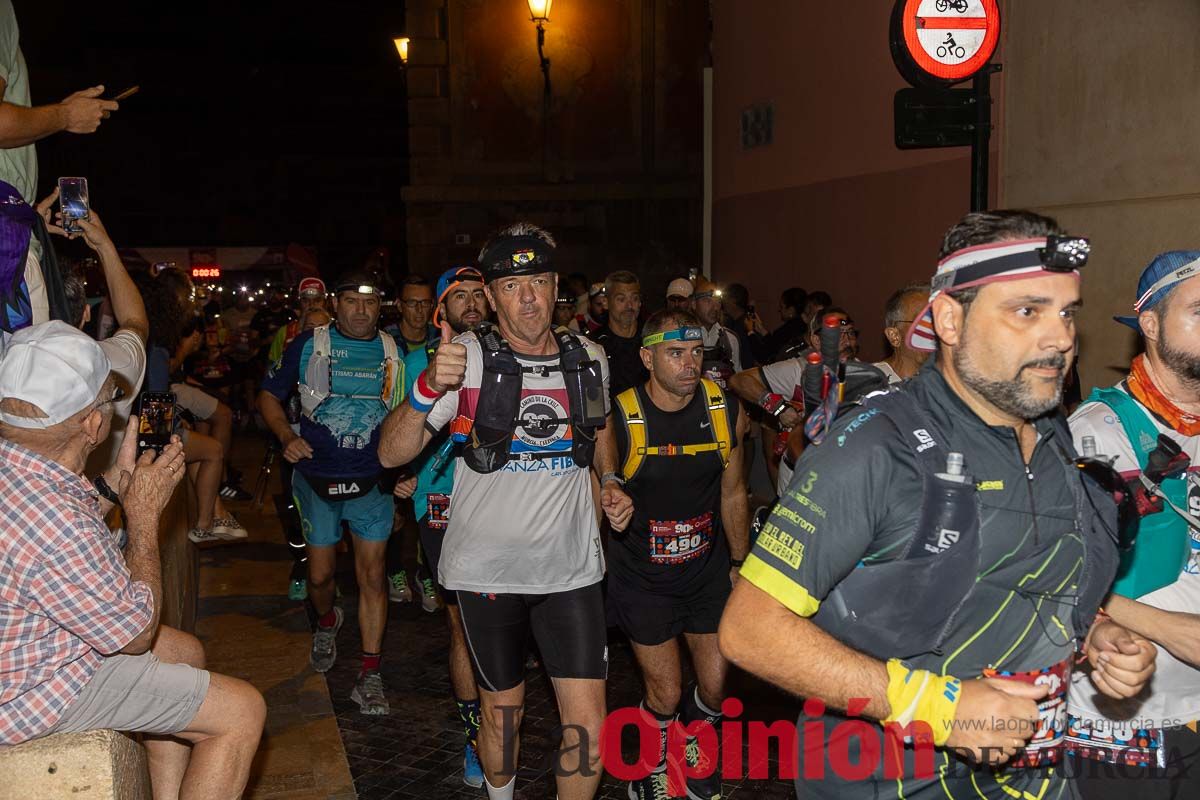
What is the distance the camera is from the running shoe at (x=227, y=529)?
383 inches

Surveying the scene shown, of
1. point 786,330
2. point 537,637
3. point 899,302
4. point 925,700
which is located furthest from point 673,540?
point 786,330

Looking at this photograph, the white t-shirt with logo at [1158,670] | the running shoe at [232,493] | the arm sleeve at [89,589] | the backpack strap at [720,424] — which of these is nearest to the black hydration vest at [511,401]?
the backpack strap at [720,424]

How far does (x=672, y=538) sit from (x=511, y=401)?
1314 mm

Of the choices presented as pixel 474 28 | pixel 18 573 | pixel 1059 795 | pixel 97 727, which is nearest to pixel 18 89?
pixel 18 573

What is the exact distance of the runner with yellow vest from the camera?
16.9 ft

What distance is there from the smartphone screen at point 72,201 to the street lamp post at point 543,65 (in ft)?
51.9

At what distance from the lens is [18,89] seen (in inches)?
180

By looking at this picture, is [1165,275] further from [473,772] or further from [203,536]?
[203,536]

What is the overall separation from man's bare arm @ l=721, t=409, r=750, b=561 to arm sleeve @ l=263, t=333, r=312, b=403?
10.2 feet

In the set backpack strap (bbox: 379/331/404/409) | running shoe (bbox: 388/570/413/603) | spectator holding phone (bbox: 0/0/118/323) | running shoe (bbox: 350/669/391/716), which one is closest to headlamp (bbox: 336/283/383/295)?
backpack strap (bbox: 379/331/404/409)

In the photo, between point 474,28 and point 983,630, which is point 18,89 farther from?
point 474,28

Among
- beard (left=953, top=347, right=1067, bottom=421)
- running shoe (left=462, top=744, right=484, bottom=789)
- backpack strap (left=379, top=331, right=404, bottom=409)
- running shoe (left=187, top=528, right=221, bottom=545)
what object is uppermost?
beard (left=953, top=347, right=1067, bottom=421)

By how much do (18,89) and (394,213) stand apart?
3507 centimetres

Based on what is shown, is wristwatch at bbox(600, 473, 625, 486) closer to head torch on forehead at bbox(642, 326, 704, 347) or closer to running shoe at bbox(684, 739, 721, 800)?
head torch on forehead at bbox(642, 326, 704, 347)
